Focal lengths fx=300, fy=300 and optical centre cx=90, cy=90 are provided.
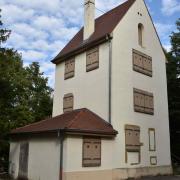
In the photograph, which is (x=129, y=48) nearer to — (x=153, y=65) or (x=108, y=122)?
(x=153, y=65)

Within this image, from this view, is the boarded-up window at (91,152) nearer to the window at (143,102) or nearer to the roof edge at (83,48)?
the window at (143,102)

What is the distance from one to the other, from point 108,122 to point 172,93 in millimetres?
14109

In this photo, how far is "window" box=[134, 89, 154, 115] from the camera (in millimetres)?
20469

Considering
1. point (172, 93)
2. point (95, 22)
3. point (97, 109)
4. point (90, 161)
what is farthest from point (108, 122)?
point (172, 93)

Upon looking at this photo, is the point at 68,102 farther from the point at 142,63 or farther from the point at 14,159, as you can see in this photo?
the point at 142,63

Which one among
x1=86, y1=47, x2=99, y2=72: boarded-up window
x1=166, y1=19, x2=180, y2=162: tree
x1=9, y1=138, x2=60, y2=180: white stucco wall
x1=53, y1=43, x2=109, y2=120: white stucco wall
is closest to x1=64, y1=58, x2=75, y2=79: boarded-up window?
x1=53, y1=43, x2=109, y2=120: white stucco wall

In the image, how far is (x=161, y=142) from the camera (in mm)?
21812

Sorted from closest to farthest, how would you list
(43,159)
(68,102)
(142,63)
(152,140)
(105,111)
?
(43,159)
(105,111)
(152,140)
(142,63)
(68,102)

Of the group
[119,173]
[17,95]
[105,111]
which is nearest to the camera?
[119,173]

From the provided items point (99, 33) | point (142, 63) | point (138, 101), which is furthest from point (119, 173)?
point (99, 33)

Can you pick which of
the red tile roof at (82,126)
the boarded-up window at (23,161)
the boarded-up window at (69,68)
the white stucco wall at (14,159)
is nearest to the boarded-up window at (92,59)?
the boarded-up window at (69,68)

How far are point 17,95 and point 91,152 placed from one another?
1400cm

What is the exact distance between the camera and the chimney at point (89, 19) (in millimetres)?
22812

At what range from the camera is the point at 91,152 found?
55.0 feet
